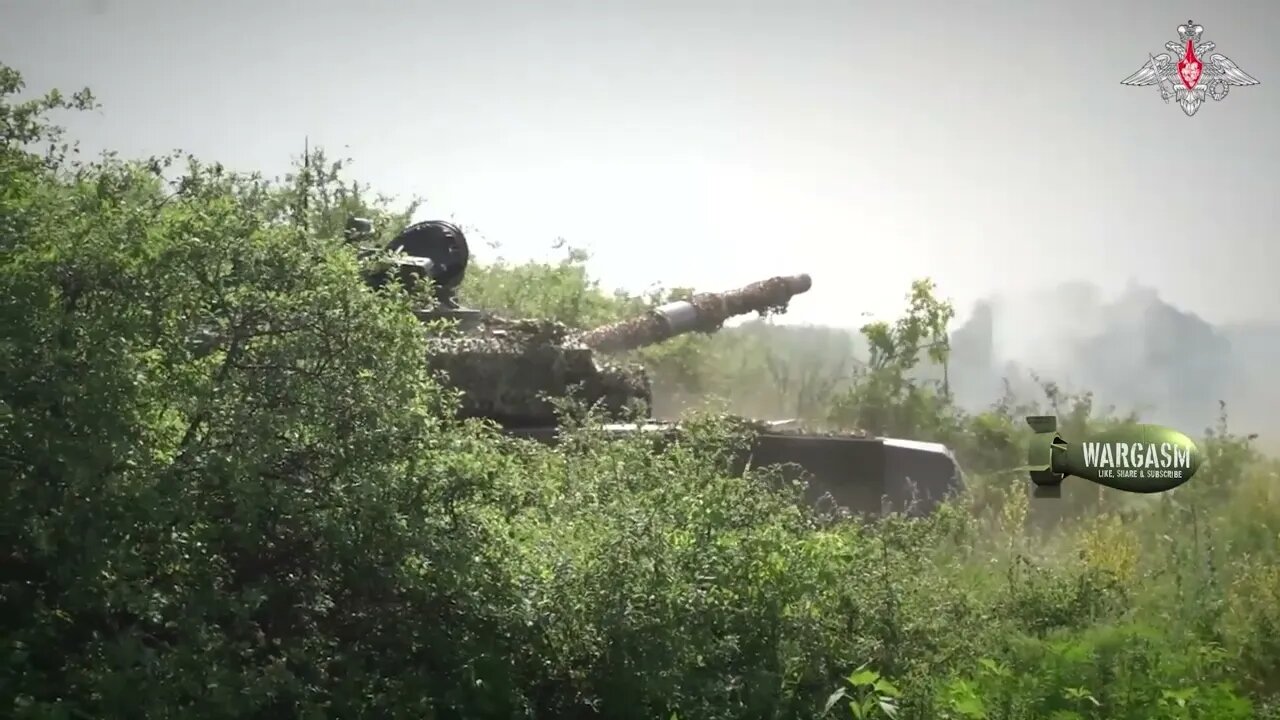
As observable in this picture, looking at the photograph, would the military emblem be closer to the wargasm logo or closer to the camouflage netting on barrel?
the wargasm logo

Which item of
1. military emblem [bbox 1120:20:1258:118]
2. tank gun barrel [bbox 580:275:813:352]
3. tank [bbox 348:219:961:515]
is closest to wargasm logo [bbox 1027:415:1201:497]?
tank [bbox 348:219:961:515]

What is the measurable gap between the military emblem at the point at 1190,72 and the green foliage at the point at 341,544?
318 cm

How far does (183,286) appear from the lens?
3.17m

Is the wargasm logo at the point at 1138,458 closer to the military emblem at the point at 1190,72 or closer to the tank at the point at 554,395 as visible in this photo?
the tank at the point at 554,395

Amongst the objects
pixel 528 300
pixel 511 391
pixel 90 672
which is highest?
pixel 528 300

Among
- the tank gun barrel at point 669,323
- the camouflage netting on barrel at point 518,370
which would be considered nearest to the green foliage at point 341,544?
the camouflage netting on barrel at point 518,370

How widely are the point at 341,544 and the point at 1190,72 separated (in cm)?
506

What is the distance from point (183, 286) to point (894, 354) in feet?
19.4

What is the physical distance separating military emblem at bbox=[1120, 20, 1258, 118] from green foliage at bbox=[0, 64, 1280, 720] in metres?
3.18

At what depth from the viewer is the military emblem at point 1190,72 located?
6.19 metres

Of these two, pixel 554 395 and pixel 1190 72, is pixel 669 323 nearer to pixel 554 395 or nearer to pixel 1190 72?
pixel 554 395

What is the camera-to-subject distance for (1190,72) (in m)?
6.36

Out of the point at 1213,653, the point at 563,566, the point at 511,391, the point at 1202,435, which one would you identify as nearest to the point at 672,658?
the point at 563,566

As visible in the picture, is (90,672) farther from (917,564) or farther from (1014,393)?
(1014,393)
